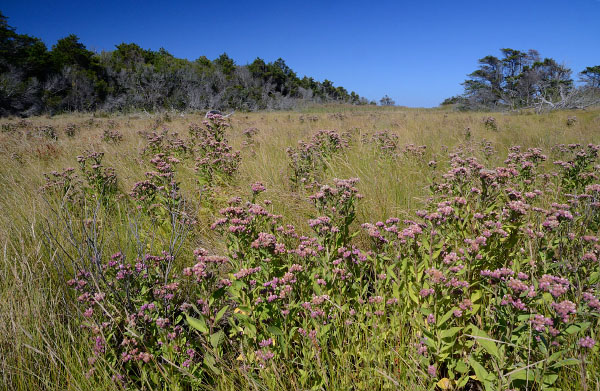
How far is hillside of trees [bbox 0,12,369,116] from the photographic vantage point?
24.9 m

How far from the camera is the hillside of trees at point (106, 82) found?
981 inches

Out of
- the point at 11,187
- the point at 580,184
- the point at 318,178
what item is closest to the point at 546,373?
the point at 580,184

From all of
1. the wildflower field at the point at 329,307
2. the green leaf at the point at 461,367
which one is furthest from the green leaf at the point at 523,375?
the green leaf at the point at 461,367

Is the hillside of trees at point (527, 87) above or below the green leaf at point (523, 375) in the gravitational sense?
above

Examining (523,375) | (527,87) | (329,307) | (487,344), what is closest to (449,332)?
(487,344)

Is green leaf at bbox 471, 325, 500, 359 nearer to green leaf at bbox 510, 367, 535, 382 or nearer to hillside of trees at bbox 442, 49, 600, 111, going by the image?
green leaf at bbox 510, 367, 535, 382

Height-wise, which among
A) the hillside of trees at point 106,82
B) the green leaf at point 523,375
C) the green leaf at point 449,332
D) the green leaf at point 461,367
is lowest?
the green leaf at point 461,367

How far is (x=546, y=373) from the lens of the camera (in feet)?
4.63

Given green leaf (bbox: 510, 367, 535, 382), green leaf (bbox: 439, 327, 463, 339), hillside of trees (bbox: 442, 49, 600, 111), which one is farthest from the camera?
hillside of trees (bbox: 442, 49, 600, 111)

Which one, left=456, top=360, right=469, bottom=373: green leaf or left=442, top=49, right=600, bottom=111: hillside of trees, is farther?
left=442, top=49, right=600, bottom=111: hillside of trees

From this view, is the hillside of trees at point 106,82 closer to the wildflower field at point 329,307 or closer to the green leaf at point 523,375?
the wildflower field at point 329,307

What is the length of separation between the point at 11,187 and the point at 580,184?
7.52m

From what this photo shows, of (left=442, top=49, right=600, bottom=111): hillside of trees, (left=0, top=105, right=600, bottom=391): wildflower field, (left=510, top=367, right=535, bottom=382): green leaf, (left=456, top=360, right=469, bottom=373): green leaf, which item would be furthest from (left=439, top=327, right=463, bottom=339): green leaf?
(left=442, top=49, right=600, bottom=111): hillside of trees

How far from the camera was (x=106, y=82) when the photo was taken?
28953 millimetres
